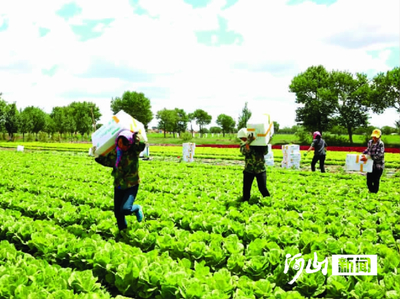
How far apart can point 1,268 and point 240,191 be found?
6.04 m

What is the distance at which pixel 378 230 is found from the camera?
5.30m

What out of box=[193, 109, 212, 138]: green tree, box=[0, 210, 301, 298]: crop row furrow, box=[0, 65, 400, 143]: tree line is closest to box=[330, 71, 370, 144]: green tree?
box=[0, 65, 400, 143]: tree line

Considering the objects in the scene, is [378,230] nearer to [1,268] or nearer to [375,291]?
[375,291]

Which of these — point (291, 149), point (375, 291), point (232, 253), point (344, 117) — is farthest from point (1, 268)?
point (344, 117)

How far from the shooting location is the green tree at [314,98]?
54469 mm

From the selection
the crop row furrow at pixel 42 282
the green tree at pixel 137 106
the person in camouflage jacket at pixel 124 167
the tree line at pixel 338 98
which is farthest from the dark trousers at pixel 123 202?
the green tree at pixel 137 106

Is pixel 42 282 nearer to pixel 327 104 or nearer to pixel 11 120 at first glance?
pixel 327 104

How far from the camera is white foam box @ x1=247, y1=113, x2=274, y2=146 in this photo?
21.5 feet

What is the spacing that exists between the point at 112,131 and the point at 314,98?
57753 mm

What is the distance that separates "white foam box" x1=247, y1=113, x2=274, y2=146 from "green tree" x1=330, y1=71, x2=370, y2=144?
5098 centimetres

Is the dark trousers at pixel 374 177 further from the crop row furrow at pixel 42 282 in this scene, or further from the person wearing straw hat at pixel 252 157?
the crop row furrow at pixel 42 282

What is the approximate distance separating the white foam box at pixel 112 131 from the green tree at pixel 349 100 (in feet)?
176

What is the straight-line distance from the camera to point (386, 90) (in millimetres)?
47719

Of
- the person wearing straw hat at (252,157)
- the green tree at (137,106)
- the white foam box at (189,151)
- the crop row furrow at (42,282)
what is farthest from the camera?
the green tree at (137,106)
